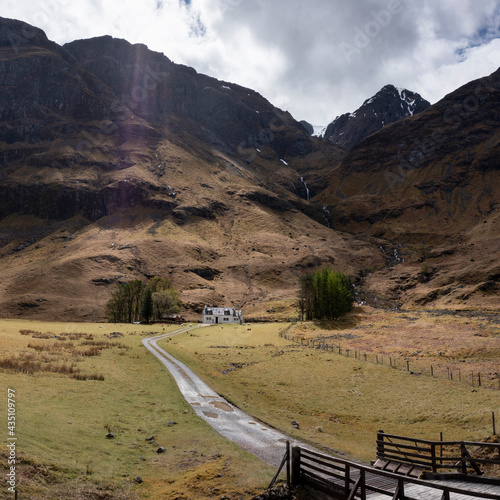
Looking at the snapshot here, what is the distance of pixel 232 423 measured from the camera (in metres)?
24.6

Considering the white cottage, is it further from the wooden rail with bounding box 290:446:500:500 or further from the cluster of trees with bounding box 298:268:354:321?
the wooden rail with bounding box 290:446:500:500

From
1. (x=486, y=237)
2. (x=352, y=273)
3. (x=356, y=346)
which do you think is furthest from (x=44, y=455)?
(x=486, y=237)

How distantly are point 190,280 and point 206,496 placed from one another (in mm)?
153269

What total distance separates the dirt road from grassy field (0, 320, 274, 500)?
87 cm

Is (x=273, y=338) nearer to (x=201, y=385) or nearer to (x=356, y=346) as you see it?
(x=356, y=346)

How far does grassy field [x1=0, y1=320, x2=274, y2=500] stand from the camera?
571 inches

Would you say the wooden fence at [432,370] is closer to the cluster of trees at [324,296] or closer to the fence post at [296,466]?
the fence post at [296,466]

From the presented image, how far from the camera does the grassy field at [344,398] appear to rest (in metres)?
25.8

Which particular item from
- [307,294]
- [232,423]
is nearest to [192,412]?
[232,423]

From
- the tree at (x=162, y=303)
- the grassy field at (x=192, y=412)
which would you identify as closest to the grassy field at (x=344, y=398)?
the grassy field at (x=192, y=412)

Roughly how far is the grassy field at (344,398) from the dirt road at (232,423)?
1234mm

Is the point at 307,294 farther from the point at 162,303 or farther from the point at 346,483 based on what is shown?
the point at 346,483

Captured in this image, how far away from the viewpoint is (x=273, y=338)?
76062 millimetres

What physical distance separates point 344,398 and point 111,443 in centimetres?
2289
